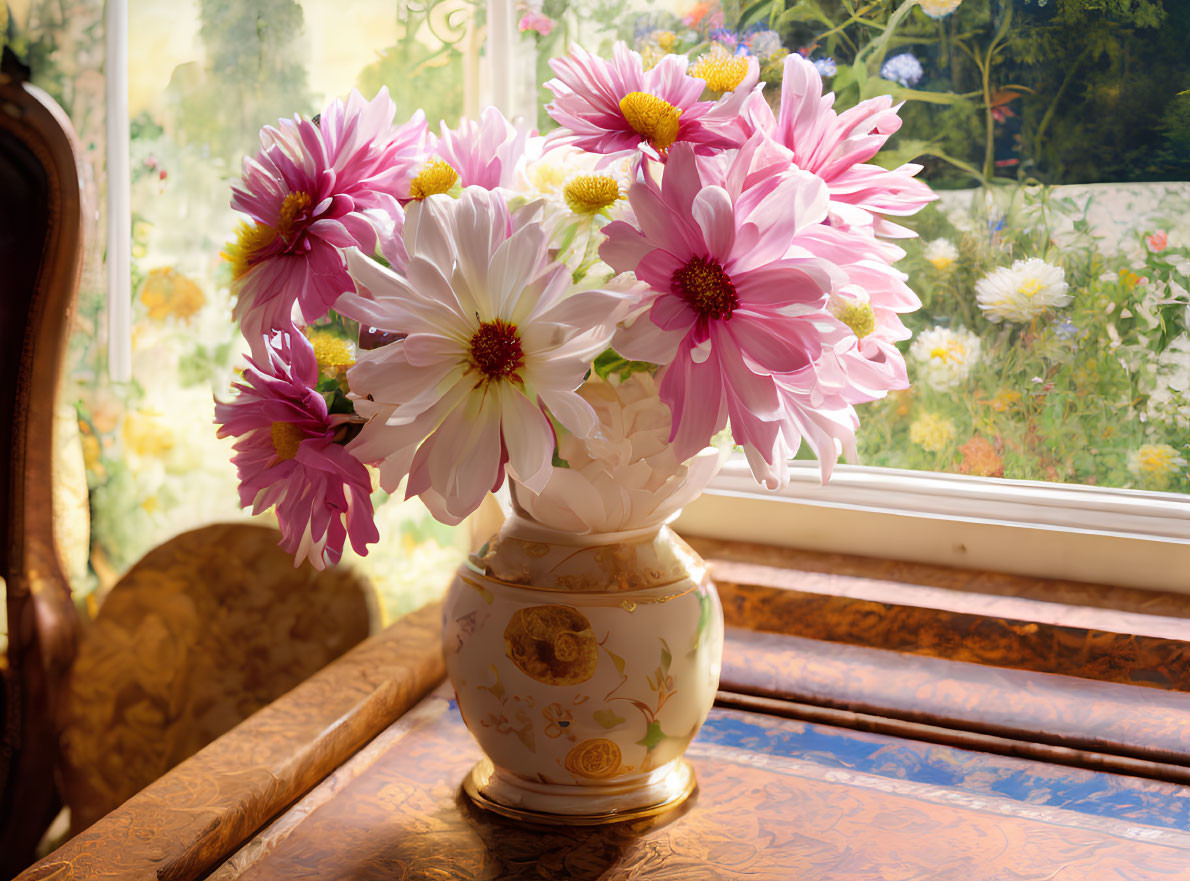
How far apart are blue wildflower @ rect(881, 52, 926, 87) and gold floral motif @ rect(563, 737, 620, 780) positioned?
0.80 metres

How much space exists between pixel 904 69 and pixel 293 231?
749 mm

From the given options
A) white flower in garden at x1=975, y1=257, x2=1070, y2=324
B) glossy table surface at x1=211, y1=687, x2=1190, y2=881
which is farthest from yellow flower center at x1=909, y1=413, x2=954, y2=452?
glossy table surface at x1=211, y1=687, x2=1190, y2=881

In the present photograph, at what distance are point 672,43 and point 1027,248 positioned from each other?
476 millimetres

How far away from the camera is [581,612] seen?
0.66 m

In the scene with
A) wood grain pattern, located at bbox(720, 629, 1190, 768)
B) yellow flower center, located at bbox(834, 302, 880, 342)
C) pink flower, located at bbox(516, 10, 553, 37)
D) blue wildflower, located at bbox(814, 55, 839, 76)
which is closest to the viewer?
yellow flower center, located at bbox(834, 302, 880, 342)

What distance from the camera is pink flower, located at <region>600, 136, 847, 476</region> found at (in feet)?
1.62

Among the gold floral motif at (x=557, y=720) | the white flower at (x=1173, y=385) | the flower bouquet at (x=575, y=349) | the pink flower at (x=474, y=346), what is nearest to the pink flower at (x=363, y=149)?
the flower bouquet at (x=575, y=349)

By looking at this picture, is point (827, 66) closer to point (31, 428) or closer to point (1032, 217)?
point (1032, 217)

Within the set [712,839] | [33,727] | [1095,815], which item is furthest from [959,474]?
[33,727]

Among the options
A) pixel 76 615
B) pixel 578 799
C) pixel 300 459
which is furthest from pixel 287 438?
pixel 76 615

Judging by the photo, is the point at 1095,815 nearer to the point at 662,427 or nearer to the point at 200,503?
the point at 662,427

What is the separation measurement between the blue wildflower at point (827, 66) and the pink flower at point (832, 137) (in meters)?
0.52

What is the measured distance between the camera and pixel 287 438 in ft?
1.92

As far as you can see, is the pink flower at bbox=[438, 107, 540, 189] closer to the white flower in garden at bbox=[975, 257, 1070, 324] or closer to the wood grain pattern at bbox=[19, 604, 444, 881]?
the wood grain pattern at bbox=[19, 604, 444, 881]
